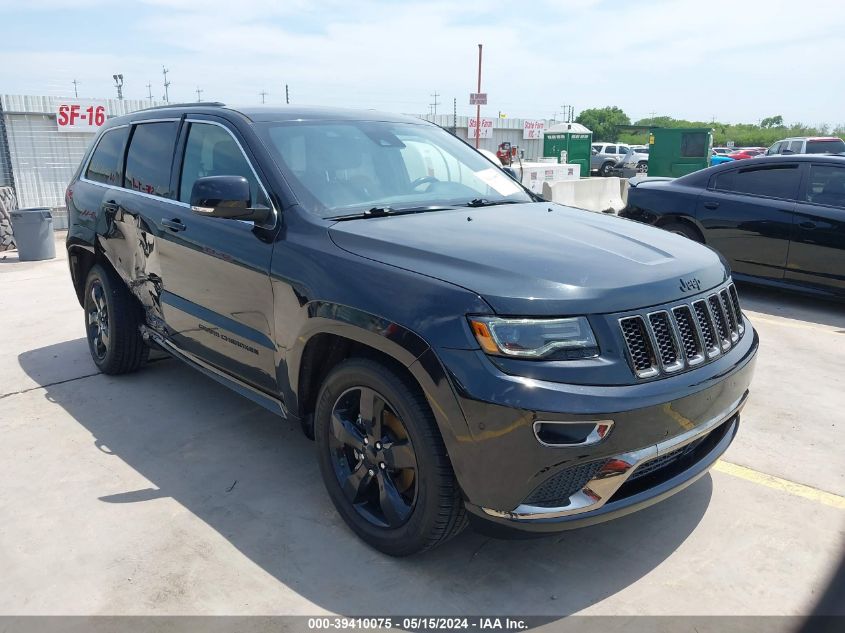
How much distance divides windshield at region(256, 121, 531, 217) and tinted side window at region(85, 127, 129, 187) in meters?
1.83

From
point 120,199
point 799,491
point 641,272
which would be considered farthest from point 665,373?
point 120,199

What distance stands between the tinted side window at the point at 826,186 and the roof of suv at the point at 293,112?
4858 mm

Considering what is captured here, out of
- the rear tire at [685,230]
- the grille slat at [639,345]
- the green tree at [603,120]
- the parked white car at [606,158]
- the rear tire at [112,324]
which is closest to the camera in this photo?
the grille slat at [639,345]

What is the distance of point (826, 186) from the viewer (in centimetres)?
714

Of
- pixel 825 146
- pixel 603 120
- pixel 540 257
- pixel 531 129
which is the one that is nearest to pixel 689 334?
pixel 540 257

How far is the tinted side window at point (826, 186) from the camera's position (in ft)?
23.0

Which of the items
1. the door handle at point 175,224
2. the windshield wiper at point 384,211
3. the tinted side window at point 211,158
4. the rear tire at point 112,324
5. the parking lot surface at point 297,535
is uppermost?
the tinted side window at point 211,158

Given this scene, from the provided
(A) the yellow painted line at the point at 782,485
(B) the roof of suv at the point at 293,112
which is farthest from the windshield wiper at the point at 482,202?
(A) the yellow painted line at the point at 782,485

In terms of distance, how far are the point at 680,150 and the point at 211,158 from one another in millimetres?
20987

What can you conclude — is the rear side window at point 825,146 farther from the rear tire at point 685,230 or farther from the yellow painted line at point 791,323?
the yellow painted line at point 791,323

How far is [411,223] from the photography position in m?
3.22

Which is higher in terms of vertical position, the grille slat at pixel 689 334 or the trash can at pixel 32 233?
the grille slat at pixel 689 334

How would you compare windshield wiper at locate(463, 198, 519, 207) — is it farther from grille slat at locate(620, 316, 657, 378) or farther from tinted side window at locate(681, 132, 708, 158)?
tinted side window at locate(681, 132, 708, 158)

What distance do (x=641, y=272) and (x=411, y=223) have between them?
105 centimetres
